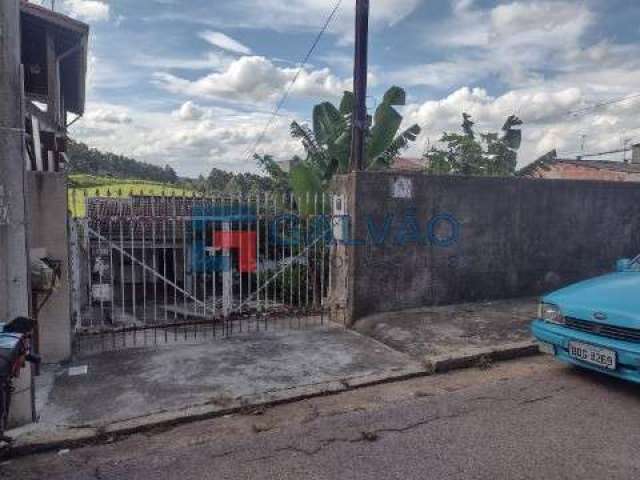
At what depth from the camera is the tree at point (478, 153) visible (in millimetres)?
14102

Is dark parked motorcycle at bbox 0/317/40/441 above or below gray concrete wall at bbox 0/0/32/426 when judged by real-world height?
below

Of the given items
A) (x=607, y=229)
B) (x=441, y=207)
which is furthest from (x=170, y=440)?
(x=607, y=229)

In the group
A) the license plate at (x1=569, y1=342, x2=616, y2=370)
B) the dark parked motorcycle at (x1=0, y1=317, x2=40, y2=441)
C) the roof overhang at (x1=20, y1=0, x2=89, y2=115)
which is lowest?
the license plate at (x1=569, y1=342, x2=616, y2=370)

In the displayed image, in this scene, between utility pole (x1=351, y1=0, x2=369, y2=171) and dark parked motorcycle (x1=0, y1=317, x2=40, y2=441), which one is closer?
dark parked motorcycle (x1=0, y1=317, x2=40, y2=441)

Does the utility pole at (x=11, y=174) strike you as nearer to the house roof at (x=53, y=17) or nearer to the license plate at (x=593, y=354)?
the license plate at (x=593, y=354)

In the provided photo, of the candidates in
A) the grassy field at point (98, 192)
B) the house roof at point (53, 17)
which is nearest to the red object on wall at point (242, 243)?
the grassy field at point (98, 192)

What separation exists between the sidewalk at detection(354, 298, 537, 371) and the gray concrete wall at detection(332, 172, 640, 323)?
0.31 m

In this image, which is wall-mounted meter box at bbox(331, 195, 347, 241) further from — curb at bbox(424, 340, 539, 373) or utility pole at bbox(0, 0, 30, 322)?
utility pole at bbox(0, 0, 30, 322)

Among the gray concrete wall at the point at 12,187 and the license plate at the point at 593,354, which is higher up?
the gray concrete wall at the point at 12,187

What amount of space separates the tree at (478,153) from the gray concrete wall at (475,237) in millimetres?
5118

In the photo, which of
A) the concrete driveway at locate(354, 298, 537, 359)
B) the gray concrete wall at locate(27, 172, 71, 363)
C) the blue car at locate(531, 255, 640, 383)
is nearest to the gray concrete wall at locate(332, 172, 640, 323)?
the concrete driveway at locate(354, 298, 537, 359)

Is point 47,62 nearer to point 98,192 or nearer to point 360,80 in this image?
point 98,192

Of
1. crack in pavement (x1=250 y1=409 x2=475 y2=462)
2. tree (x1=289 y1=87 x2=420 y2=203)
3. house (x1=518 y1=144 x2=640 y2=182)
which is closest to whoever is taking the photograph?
crack in pavement (x1=250 y1=409 x2=475 y2=462)

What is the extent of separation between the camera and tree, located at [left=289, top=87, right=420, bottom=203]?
9.18 metres
